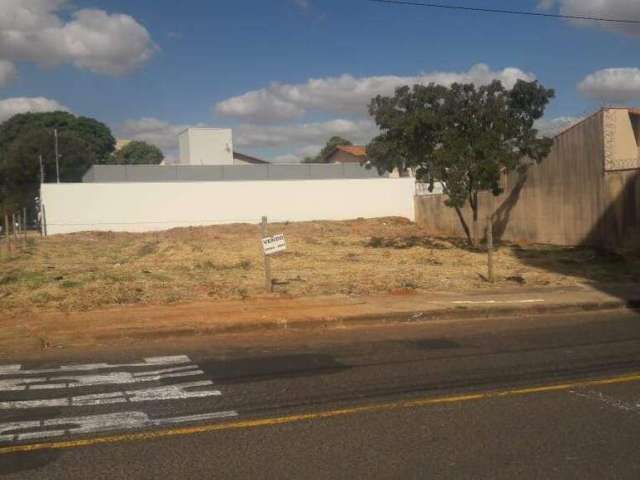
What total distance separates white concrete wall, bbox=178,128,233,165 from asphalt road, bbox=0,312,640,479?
5957 centimetres

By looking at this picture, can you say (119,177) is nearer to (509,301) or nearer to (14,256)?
(14,256)

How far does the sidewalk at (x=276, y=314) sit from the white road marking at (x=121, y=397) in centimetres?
274

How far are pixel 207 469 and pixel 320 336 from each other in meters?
5.29

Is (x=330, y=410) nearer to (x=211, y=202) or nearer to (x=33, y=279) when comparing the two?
(x=33, y=279)

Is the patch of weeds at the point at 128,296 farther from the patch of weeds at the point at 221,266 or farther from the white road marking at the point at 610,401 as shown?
the white road marking at the point at 610,401

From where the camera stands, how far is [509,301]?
12.5m

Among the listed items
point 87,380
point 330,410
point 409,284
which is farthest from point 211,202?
point 330,410

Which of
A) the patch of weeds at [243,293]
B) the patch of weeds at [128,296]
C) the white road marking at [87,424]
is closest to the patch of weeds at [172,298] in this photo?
the patch of weeds at [128,296]

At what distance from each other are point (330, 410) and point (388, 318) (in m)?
5.11

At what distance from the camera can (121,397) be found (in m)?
6.65

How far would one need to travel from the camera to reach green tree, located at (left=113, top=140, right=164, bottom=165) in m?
104

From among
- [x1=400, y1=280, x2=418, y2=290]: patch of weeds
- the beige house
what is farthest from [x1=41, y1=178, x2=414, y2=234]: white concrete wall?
[x1=400, y1=280, x2=418, y2=290]: patch of weeds

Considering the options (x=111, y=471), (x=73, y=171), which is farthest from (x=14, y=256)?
(x=73, y=171)

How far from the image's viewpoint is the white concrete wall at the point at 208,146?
67.4 metres
